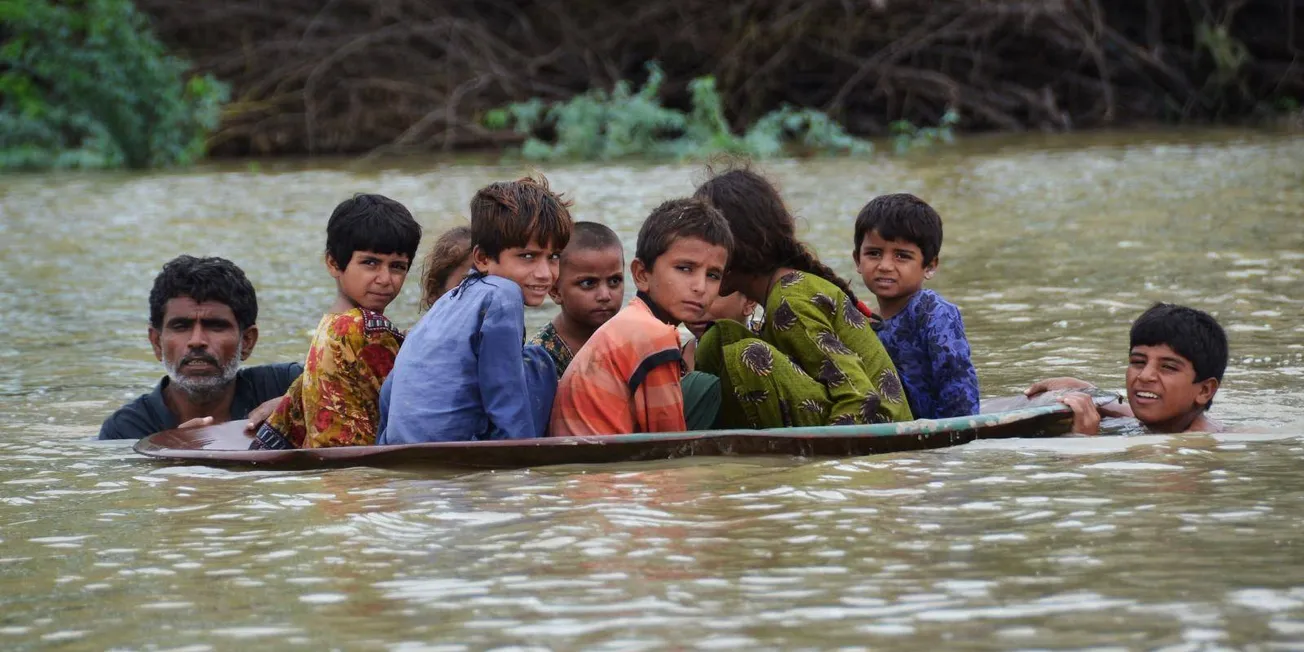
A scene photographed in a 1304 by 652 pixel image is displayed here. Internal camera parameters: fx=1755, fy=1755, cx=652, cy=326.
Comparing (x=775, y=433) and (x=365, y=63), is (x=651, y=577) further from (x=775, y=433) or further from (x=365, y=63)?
(x=365, y=63)

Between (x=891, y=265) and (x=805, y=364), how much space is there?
60 cm

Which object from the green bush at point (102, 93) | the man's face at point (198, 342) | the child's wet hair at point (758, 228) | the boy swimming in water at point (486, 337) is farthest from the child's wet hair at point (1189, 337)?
the green bush at point (102, 93)

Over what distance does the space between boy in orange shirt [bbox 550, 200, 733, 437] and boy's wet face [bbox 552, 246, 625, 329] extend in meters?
0.23

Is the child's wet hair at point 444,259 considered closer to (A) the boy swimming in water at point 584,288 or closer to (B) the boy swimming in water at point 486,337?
(A) the boy swimming in water at point 584,288

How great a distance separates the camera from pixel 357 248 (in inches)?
204

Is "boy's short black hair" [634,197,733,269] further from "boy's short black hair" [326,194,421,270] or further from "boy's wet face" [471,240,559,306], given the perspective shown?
"boy's short black hair" [326,194,421,270]

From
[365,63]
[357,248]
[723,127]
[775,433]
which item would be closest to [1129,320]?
[775,433]

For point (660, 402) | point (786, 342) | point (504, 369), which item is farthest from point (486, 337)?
point (786, 342)

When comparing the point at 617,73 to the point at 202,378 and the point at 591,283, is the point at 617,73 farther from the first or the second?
the point at 591,283

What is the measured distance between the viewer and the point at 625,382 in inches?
190

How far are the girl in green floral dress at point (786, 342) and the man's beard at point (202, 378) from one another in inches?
63.7

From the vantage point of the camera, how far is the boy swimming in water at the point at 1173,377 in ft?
17.7

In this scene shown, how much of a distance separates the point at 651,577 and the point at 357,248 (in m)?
1.90

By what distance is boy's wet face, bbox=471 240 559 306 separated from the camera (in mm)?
Result: 4871
